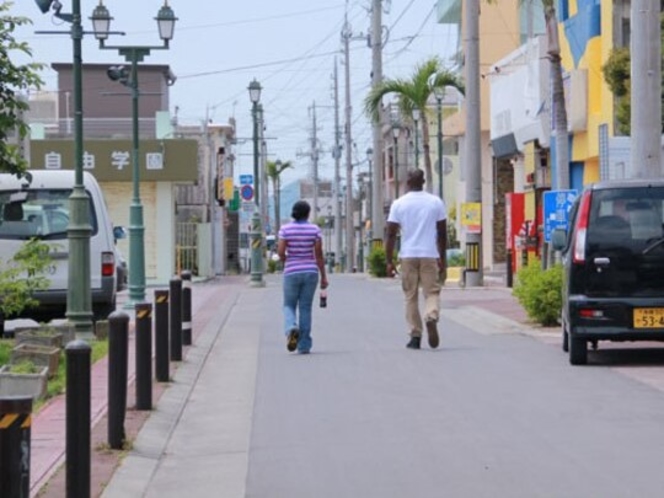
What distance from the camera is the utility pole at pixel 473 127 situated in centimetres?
3500

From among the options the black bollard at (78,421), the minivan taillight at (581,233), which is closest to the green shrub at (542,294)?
the minivan taillight at (581,233)

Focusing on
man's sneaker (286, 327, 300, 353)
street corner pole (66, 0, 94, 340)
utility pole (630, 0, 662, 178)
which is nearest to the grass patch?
street corner pole (66, 0, 94, 340)

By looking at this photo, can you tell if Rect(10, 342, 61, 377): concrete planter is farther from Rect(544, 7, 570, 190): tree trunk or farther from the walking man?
Rect(544, 7, 570, 190): tree trunk

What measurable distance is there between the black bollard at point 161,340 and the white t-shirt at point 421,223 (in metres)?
3.48

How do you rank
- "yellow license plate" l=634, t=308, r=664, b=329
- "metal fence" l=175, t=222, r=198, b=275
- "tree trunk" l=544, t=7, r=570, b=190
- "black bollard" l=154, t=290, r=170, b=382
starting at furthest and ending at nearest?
"metal fence" l=175, t=222, r=198, b=275 < "tree trunk" l=544, t=7, r=570, b=190 < "yellow license plate" l=634, t=308, r=664, b=329 < "black bollard" l=154, t=290, r=170, b=382

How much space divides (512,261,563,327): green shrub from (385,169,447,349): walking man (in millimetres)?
3193

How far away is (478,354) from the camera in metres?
16.5

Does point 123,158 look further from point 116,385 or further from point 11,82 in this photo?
point 116,385

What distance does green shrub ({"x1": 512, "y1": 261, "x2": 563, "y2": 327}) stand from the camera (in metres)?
19.7

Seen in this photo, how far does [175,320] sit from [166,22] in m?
12.7

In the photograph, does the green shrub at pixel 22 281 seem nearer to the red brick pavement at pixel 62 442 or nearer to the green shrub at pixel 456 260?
the red brick pavement at pixel 62 442

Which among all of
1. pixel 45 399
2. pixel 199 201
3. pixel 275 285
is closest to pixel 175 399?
pixel 45 399

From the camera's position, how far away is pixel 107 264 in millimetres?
20625

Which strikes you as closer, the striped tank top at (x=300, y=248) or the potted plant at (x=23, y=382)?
the potted plant at (x=23, y=382)
